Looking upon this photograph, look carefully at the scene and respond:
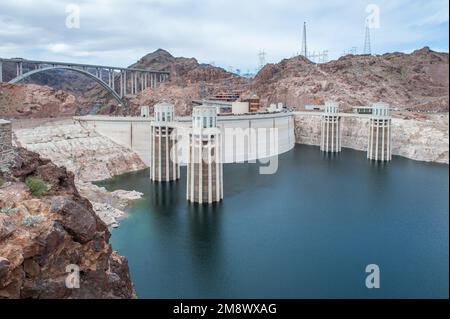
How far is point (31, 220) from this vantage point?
780 cm

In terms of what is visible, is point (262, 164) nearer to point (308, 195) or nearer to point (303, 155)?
point (303, 155)

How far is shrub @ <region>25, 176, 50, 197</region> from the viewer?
8.92m

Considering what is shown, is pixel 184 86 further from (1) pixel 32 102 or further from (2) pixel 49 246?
(2) pixel 49 246

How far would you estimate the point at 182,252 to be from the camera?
20609 millimetres

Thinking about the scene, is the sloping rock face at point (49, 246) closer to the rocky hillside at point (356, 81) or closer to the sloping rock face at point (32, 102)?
the sloping rock face at point (32, 102)

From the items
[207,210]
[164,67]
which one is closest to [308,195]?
[207,210]

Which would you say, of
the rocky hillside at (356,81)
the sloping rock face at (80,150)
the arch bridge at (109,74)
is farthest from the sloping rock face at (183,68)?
the sloping rock face at (80,150)

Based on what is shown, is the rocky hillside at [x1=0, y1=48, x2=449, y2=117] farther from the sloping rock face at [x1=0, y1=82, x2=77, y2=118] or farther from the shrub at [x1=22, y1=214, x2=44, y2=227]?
the shrub at [x1=22, y1=214, x2=44, y2=227]

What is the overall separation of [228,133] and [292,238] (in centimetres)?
2523

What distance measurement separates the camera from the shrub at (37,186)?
351 inches

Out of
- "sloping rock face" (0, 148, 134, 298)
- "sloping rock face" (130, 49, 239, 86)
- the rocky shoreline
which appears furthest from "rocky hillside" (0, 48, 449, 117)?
"sloping rock face" (0, 148, 134, 298)

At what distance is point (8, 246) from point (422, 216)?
22.7 metres

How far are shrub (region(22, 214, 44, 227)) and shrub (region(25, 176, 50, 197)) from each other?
1.05 m

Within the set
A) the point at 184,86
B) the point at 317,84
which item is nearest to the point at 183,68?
the point at 184,86
